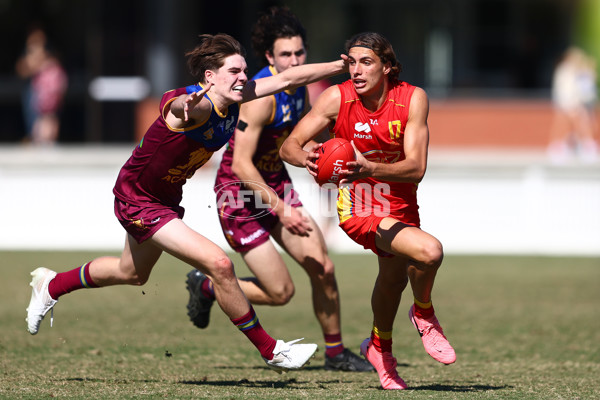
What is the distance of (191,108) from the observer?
550 centimetres

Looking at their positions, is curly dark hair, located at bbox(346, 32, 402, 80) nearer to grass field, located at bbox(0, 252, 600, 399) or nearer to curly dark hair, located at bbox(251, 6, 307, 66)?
curly dark hair, located at bbox(251, 6, 307, 66)

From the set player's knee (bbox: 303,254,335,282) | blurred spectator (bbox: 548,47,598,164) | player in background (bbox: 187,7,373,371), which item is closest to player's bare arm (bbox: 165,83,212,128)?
player in background (bbox: 187,7,373,371)

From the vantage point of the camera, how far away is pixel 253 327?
5.78 m

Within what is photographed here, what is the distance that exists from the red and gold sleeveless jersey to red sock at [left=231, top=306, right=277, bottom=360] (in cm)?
87

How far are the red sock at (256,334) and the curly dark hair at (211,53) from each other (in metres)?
1.43

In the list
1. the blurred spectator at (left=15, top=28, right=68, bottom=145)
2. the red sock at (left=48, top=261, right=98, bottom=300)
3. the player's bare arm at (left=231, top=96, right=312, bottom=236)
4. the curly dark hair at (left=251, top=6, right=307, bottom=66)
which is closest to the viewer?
the red sock at (left=48, top=261, right=98, bottom=300)

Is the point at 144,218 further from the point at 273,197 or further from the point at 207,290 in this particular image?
the point at 207,290

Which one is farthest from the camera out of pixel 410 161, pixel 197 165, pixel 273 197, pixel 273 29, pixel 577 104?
pixel 577 104

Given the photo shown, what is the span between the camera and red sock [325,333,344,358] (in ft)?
22.6

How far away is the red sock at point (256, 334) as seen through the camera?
5754 millimetres

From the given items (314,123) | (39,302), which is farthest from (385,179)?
(39,302)

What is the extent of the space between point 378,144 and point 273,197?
1.03 metres

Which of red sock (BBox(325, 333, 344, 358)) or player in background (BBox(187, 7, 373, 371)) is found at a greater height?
player in background (BBox(187, 7, 373, 371))

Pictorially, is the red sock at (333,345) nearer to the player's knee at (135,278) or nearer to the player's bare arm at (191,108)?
the player's knee at (135,278)
